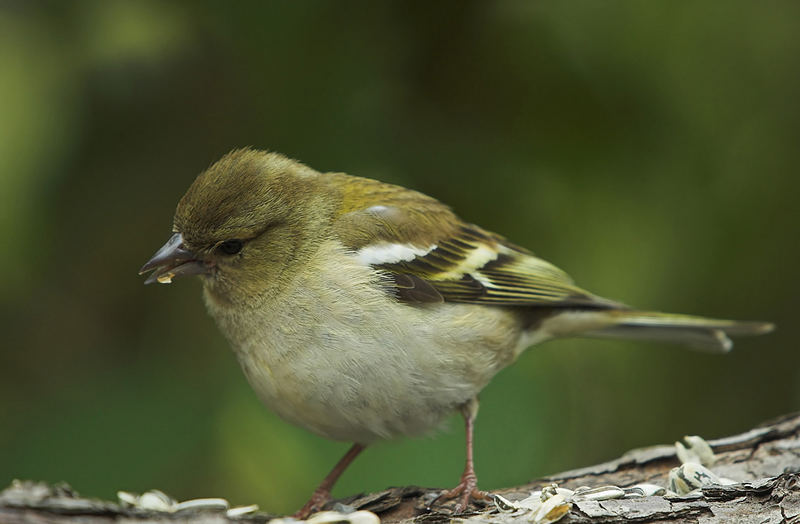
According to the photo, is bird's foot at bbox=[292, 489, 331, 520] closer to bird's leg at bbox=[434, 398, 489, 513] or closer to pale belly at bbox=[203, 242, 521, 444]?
pale belly at bbox=[203, 242, 521, 444]

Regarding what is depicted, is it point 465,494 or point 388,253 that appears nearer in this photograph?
point 465,494

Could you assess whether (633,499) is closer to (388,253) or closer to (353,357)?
(353,357)

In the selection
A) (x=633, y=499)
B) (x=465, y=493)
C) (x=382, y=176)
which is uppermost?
(x=382, y=176)

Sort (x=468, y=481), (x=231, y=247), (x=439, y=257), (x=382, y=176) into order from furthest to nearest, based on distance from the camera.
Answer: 1. (x=382, y=176)
2. (x=439, y=257)
3. (x=231, y=247)
4. (x=468, y=481)

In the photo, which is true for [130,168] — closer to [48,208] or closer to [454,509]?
[48,208]

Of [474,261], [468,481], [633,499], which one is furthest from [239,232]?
[633,499]

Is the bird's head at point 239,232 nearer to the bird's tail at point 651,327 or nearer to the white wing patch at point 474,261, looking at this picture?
the white wing patch at point 474,261

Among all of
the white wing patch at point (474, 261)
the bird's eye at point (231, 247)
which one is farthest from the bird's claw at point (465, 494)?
the bird's eye at point (231, 247)

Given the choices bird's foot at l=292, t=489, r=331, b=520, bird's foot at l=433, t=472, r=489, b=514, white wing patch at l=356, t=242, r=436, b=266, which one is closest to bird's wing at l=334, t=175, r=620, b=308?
white wing patch at l=356, t=242, r=436, b=266
